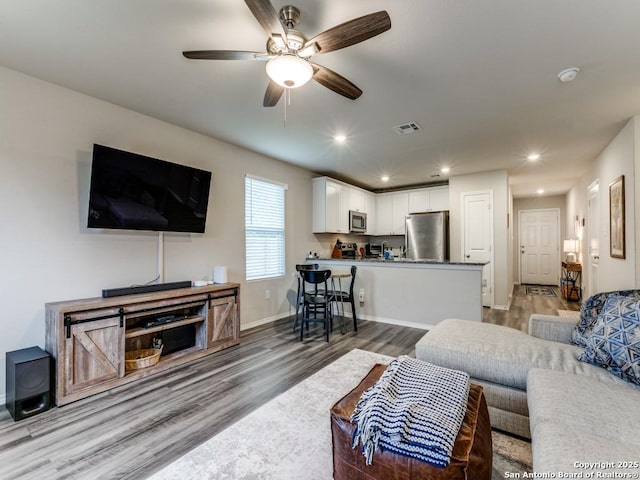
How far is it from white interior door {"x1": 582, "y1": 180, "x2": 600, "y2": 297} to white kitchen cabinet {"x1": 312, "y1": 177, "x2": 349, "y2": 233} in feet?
13.5

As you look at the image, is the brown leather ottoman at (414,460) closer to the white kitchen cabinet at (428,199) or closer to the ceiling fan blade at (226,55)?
the ceiling fan blade at (226,55)

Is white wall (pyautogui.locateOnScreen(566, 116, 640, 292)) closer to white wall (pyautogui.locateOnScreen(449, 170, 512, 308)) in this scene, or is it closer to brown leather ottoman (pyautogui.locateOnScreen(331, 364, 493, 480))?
white wall (pyautogui.locateOnScreen(449, 170, 512, 308))

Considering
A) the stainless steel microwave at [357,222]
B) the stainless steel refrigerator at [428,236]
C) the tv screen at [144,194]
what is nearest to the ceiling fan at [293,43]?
the tv screen at [144,194]

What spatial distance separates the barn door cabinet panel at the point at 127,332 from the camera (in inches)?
90.7

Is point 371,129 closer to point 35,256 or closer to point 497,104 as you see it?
point 497,104

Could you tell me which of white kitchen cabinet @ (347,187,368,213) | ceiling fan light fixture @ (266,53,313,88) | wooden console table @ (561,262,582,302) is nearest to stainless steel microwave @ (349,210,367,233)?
white kitchen cabinet @ (347,187,368,213)

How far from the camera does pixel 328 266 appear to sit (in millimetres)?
5223

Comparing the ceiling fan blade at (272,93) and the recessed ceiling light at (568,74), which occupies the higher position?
the recessed ceiling light at (568,74)

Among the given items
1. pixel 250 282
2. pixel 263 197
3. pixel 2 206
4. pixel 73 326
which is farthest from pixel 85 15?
pixel 250 282

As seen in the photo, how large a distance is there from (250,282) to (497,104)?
3.72 metres

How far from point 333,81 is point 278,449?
242 centimetres

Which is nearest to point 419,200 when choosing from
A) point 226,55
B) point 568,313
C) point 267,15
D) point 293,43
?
point 568,313

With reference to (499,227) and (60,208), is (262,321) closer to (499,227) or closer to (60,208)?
(60,208)

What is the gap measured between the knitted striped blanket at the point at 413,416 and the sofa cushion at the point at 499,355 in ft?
1.77
